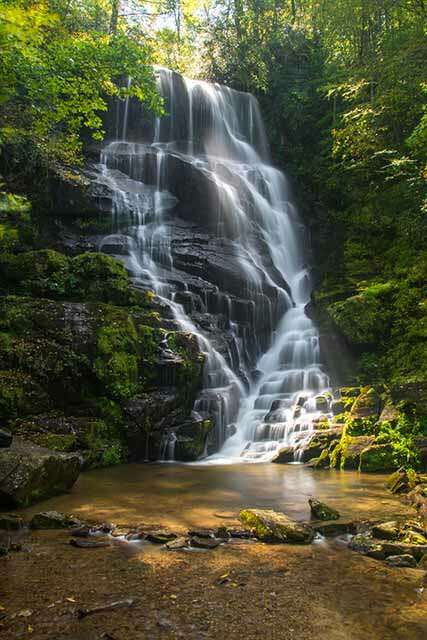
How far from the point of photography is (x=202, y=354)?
531 inches

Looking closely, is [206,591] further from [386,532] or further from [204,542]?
[386,532]

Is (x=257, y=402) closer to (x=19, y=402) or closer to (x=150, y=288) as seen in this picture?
(x=150, y=288)

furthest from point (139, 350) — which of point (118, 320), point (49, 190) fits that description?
point (49, 190)

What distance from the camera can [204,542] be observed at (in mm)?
4957

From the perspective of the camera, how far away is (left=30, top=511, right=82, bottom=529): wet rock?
5438 mm

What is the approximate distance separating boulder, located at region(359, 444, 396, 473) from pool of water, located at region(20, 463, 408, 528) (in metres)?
0.41

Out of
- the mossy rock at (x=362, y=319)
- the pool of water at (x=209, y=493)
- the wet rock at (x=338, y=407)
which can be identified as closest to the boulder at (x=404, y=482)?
the pool of water at (x=209, y=493)

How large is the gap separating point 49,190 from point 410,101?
14.2 meters

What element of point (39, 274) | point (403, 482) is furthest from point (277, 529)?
point (39, 274)

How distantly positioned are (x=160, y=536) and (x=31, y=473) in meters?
2.48

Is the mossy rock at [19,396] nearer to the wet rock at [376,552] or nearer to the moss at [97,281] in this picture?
the moss at [97,281]

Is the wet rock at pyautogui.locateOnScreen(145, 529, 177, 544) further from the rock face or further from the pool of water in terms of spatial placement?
the rock face

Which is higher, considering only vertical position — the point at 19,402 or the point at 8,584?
the point at 19,402

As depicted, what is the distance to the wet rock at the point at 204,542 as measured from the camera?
16.0ft
